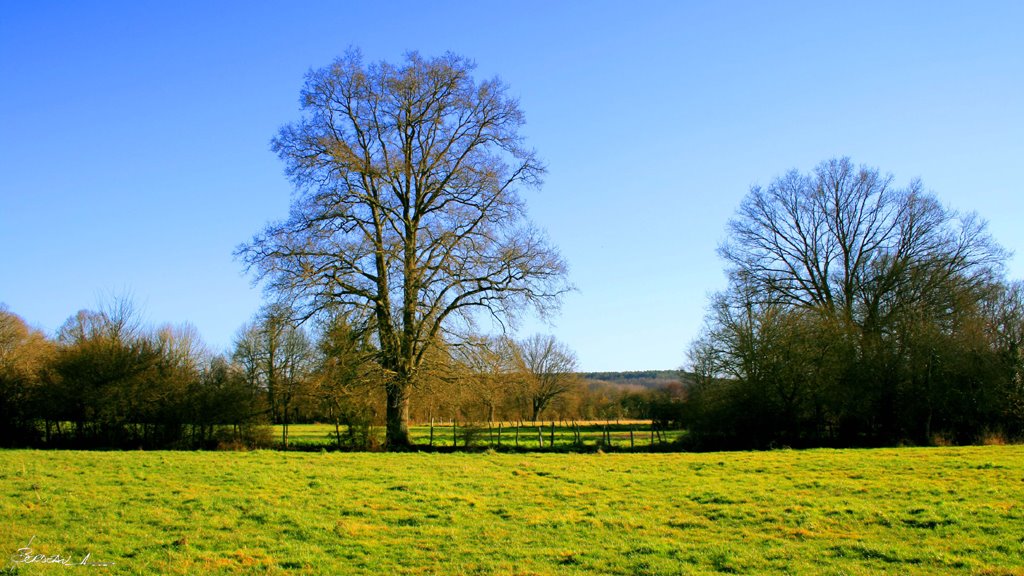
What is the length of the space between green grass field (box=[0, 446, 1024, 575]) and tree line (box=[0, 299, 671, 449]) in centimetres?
713

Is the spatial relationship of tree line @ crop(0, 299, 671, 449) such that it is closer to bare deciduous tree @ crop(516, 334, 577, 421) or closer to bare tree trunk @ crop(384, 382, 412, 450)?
bare tree trunk @ crop(384, 382, 412, 450)

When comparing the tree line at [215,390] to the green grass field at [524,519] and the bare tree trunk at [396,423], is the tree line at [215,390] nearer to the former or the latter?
the bare tree trunk at [396,423]

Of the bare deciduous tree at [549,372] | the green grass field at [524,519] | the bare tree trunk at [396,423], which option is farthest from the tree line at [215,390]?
the bare deciduous tree at [549,372]

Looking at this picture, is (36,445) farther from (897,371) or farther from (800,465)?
(897,371)

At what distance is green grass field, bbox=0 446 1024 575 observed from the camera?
24.2 ft

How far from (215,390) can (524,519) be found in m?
21.2

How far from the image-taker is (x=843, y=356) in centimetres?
2705

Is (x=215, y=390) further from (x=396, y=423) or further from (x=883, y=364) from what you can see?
(x=883, y=364)

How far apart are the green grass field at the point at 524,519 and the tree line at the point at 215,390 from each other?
23.4 feet

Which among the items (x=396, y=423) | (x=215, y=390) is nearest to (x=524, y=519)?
(x=396, y=423)

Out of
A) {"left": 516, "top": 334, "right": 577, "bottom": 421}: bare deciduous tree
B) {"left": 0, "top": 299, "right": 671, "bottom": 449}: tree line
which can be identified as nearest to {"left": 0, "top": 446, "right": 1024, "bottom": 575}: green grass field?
{"left": 0, "top": 299, "right": 671, "bottom": 449}: tree line

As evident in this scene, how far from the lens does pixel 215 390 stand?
88.8ft

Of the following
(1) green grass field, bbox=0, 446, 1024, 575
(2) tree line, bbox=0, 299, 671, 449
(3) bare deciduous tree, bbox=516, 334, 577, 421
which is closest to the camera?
(1) green grass field, bbox=0, 446, 1024, 575

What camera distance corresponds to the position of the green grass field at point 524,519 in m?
7.38
